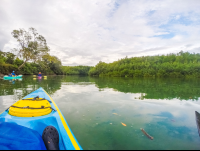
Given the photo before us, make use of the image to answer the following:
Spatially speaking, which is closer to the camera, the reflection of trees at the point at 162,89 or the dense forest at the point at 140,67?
the reflection of trees at the point at 162,89

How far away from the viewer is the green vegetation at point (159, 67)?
35.8 m

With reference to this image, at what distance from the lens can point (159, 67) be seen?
38.9 m

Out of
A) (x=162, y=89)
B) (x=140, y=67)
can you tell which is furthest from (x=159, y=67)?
(x=162, y=89)

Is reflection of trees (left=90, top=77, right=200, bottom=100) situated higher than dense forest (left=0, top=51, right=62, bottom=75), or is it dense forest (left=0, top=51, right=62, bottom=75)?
dense forest (left=0, top=51, right=62, bottom=75)

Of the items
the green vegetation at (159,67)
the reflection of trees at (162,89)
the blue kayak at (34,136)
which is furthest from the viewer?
the green vegetation at (159,67)

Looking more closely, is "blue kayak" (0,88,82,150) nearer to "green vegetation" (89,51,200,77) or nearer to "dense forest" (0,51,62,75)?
"dense forest" (0,51,62,75)

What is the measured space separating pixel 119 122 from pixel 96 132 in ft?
2.69

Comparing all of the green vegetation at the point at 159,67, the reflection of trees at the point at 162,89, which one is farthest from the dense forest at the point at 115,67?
the reflection of trees at the point at 162,89

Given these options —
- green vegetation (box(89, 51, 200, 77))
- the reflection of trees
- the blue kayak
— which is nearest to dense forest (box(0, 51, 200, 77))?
green vegetation (box(89, 51, 200, 77))

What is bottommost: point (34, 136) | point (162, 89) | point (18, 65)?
point (162, 89)

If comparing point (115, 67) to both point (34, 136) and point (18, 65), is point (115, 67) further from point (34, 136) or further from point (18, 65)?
point (34, 136)

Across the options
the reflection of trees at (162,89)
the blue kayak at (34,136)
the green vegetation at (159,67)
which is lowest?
the reflection of trees at (162,89)

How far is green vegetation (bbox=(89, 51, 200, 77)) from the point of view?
3584cm

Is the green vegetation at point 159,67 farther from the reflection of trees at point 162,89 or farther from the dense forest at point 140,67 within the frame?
the reflection of trees at point 162,89
